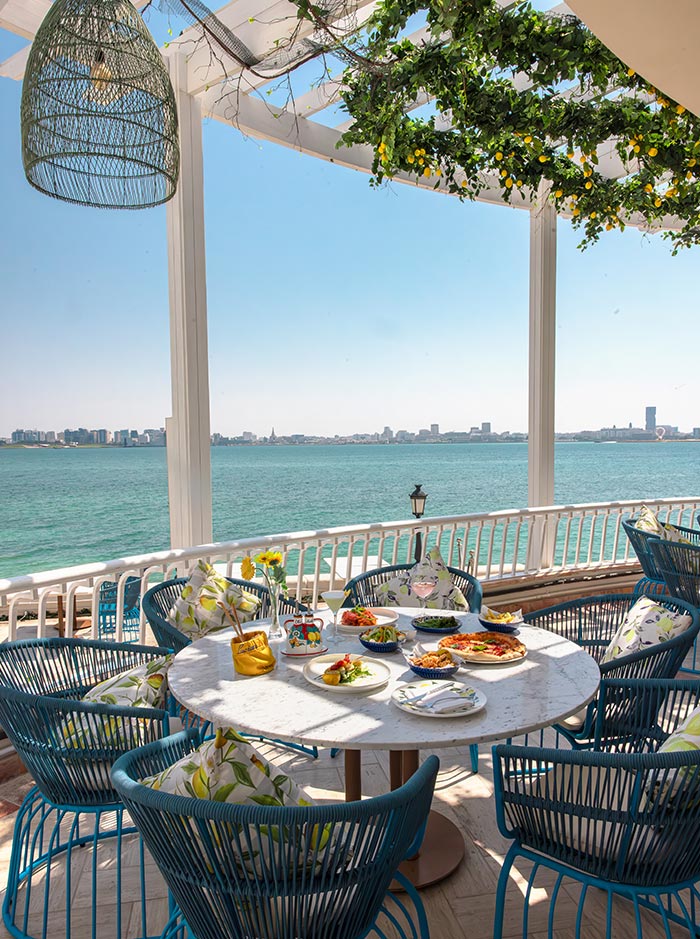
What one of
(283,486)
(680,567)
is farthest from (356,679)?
(283,486)

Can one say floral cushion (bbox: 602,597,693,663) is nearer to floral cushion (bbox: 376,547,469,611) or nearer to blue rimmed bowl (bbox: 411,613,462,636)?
blue rimmed bowl (bbox: 411,613,462,636)

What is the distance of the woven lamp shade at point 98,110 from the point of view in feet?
6.79

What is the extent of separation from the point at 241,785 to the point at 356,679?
829 mm

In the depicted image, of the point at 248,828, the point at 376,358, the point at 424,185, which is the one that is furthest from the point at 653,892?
the point at 376,358

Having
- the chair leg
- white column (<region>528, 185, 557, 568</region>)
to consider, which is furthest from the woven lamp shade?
white column (<region>528, 185, 557, 568</region>)

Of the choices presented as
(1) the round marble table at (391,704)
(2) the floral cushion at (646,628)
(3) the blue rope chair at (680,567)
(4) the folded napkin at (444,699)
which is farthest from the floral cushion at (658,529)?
(4) the folded napkin at (444,699)

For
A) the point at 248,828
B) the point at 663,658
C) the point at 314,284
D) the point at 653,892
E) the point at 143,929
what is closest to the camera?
the point at 248,828

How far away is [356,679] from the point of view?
216 centimetres

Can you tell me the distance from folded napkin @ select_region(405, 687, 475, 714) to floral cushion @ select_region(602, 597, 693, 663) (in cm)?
87

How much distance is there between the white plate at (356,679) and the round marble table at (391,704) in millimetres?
21

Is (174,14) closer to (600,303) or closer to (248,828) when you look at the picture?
(248,828)

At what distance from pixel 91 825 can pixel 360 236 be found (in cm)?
3630

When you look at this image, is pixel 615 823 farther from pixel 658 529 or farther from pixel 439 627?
pixel 658 529

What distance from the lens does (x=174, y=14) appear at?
9.27 feet
